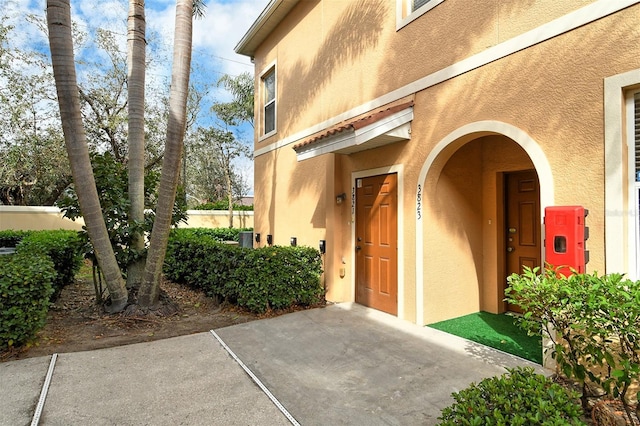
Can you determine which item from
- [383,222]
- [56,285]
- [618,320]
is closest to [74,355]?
[56,285]

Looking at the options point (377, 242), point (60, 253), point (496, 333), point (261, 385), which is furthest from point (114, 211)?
point (496, 333)

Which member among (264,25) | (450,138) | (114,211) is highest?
(264,25)

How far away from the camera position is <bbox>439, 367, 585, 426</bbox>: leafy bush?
2059 mm

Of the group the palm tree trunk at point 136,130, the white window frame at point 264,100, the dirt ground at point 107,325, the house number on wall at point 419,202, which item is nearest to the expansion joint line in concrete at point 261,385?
the dirt ground at point 107,325

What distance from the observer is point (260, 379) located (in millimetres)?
3664

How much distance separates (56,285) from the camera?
651 cm

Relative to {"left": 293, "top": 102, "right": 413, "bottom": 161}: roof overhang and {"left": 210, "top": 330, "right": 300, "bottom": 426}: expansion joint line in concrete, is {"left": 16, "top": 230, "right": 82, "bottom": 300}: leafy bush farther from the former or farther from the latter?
{"left": 293, "top": 102, "right": 413, "bottom": 161}: roof overhang

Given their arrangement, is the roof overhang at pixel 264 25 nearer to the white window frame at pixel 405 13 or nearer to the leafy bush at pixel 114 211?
the white window frame at pixel 405 13

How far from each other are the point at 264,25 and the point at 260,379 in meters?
9.08

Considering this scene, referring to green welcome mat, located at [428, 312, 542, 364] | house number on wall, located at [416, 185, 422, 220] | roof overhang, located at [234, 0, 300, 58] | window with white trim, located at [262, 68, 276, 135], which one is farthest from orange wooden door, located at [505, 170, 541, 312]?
roof overhang, located at [234, 0, 300, 58]

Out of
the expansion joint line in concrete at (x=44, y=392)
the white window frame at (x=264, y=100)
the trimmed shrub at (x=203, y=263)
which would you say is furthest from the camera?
the white window frame at (x=264, y=100)

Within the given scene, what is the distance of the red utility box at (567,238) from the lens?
11.0 feet

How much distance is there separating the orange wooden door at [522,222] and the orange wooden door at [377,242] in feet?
6.30

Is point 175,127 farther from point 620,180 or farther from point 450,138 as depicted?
point 620,180
